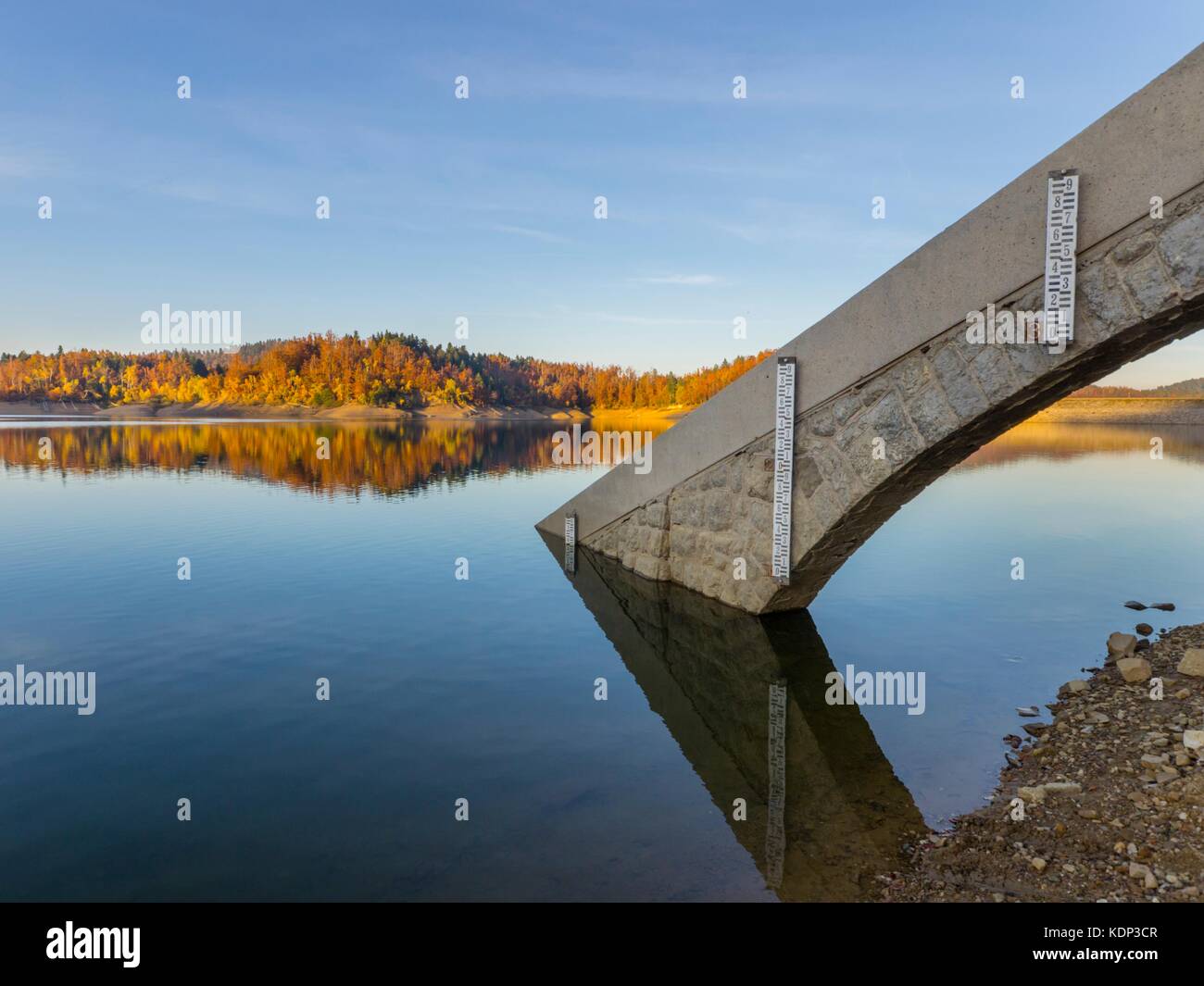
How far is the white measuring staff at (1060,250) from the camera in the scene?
711cm

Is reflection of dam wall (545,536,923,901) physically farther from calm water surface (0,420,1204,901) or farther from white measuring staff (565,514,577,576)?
white measuring staff (565,514,577,576)

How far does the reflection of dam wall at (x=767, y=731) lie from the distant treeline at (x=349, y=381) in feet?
362

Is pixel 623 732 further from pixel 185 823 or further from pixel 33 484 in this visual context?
pixel 33 484

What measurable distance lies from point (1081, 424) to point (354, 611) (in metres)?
93.1

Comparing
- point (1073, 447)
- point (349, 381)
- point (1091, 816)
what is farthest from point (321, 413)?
point (1091, 816)

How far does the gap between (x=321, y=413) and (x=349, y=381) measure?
10.7 m

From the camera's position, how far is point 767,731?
25.6 feet

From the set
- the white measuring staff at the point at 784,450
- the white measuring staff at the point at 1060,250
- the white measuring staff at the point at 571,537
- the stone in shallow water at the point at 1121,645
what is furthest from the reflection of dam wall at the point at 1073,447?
the white measuring staff at the point at 1060,250

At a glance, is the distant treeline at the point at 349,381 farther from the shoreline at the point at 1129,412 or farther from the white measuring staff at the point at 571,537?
the white measuring staff at the point at 571,537

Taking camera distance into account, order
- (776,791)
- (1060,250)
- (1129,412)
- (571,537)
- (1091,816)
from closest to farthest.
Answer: (1091,816) → (776,791) → (1060,250) → (571,537) → (1129,412)

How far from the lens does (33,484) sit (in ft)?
86.5

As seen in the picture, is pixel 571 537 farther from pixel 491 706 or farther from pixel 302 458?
pixel 302 458

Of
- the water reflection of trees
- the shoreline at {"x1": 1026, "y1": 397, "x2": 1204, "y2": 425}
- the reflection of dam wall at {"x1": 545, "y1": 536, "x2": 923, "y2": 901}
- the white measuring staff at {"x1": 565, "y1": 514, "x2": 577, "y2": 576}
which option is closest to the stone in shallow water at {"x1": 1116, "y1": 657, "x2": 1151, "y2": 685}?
the reflection of dam wall at {"x1": 545, "y1": 536, "x2": 923, "y2": 901}
